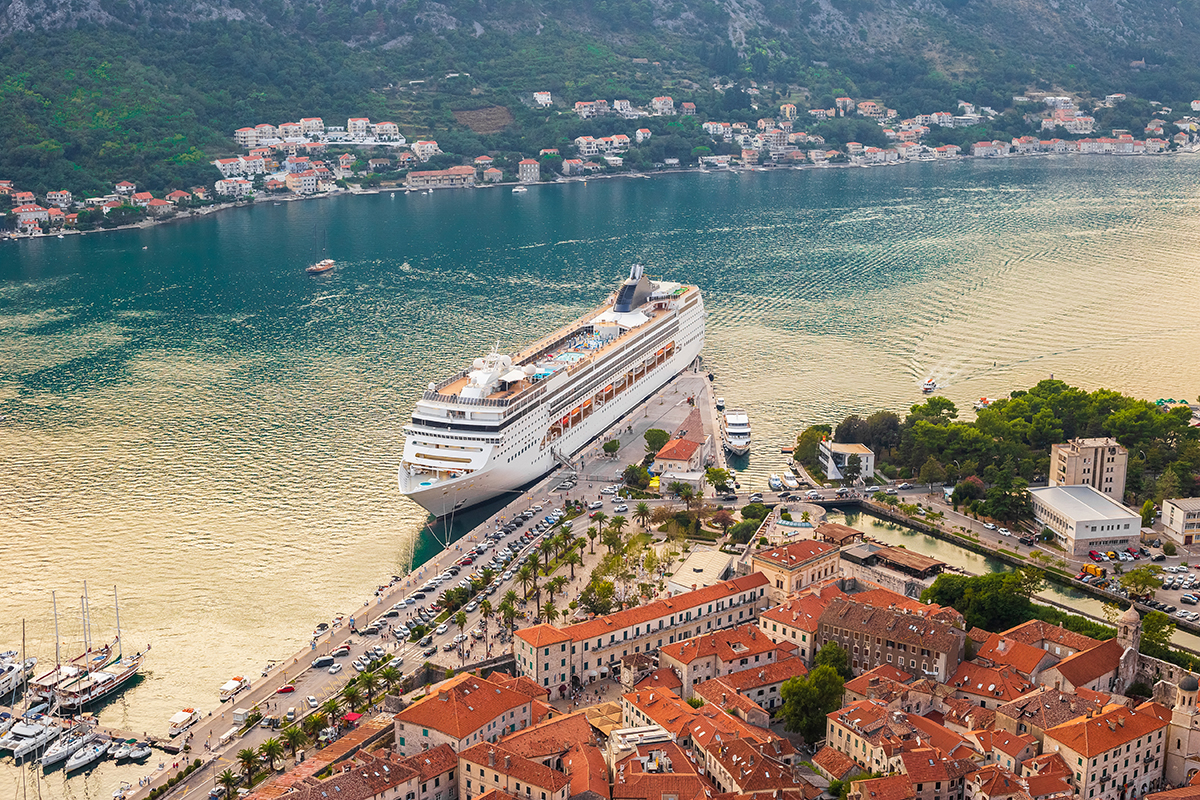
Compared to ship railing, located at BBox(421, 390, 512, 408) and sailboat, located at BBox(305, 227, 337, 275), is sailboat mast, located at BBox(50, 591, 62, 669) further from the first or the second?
sailboat, located at BBox(305, 227, 337, 275)

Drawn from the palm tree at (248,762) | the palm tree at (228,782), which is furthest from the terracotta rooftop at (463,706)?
the palm tree at (228,782)

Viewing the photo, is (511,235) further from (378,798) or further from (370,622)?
(378,798)

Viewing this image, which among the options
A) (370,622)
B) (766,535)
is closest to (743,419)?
(766,535)

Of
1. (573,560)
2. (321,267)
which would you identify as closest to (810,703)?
(573,560)

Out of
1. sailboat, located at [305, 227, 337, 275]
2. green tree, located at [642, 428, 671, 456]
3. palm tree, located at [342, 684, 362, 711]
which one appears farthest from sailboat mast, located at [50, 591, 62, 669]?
sailboat, located at [305, 227, 337, 275]

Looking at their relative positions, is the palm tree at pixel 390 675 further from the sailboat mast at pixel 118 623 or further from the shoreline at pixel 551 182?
the shoreline at pixel 551 182

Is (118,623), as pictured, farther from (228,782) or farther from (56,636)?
(228,782)
